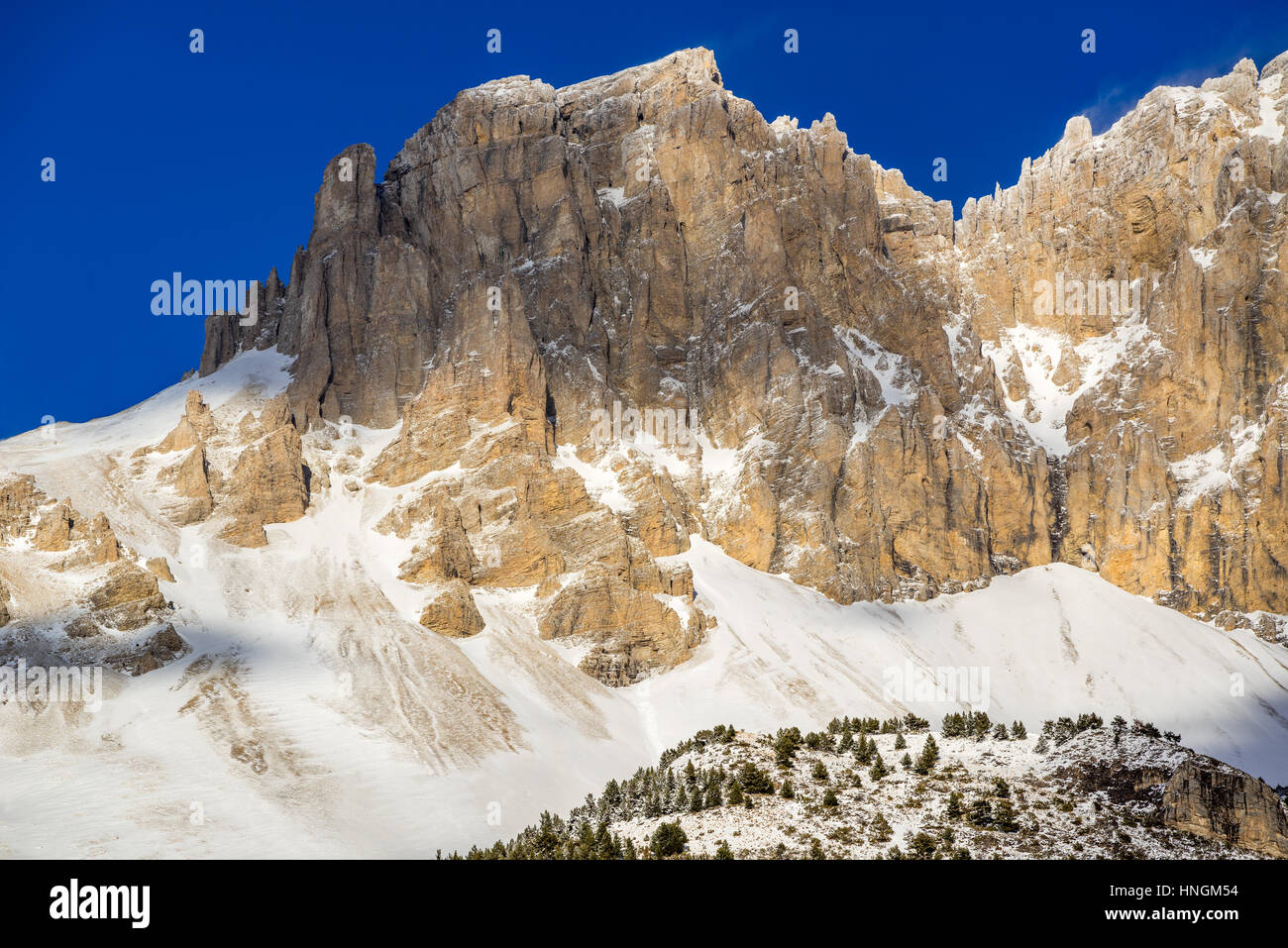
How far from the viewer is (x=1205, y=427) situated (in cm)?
13388

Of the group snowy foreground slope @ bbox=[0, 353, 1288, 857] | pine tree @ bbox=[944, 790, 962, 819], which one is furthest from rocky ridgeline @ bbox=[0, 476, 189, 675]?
pine tree @ bbox=[944, 790, 962, 819]

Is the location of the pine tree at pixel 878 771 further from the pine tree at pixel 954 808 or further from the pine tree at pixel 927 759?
the pine tree at pixel 954 808

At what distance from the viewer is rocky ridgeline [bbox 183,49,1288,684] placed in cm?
11788

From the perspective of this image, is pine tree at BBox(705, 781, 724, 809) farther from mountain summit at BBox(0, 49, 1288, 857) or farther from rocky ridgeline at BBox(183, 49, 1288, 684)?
rocky ridgeline at BBox(183, 49, 1288, 684)

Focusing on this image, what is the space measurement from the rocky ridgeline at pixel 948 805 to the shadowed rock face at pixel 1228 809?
1.3 inches

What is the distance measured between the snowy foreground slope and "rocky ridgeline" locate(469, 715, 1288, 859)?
79.7 ft

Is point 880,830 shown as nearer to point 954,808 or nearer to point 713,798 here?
point 954,808

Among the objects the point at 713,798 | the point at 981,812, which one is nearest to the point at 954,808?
the point at 981,812

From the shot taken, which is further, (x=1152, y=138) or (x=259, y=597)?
(x=1152, y=138)

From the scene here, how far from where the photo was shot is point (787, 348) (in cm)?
13050

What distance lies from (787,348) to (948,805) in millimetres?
98455
